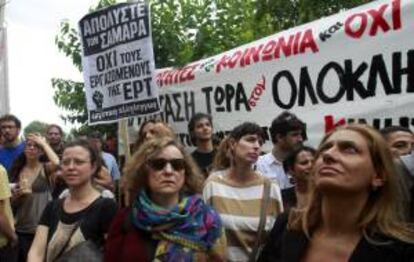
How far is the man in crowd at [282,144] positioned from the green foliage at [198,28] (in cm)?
493

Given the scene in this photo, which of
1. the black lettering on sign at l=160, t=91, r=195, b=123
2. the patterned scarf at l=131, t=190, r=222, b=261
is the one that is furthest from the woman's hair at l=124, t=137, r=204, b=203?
the black lettering on sign at l=160, t=91, r=195, b=123

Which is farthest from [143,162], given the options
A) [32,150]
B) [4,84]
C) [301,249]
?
[4,84]

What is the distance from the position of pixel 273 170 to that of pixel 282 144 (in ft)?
0.61

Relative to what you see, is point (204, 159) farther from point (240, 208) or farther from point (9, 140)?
point (9, 140)

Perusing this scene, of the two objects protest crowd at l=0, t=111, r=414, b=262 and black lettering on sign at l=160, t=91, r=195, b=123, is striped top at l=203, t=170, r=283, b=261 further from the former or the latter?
black lettering on sign at l=160, t=91, r=195, b=123

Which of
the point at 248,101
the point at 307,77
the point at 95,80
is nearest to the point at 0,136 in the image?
the point at 95,80

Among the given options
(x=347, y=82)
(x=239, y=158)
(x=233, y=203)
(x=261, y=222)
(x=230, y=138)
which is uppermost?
(x=347, y=82)

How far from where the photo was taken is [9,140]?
661 cm

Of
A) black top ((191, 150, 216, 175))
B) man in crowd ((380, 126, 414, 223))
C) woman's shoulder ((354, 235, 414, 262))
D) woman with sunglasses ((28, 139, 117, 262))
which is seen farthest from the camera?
black top ((191, 150, 216, 175))

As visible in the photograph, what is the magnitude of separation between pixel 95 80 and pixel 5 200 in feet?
7.91

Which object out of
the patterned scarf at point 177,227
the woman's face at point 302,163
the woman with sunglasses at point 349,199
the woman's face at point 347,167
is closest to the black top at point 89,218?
the patterned scarf at point 177,227

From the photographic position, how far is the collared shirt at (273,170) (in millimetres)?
4840

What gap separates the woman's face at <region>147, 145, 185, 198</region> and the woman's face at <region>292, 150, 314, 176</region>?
104 centimetres

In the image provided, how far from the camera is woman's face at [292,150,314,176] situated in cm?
427
